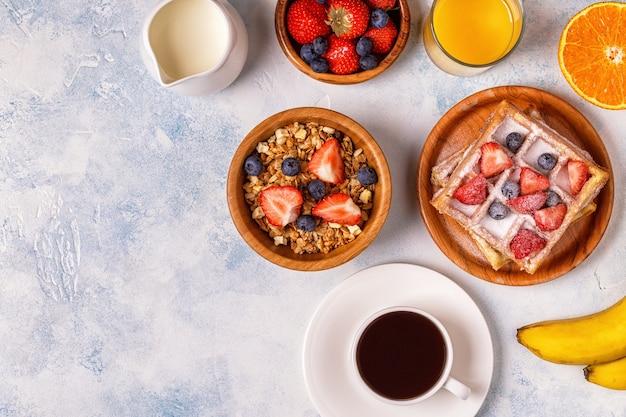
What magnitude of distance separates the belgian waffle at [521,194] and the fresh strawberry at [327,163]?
0.82 ft

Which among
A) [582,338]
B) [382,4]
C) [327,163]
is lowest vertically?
[582,338]

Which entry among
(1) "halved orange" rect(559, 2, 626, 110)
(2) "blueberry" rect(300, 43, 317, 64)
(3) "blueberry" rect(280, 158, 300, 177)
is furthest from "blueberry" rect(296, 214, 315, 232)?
(1) "halved orange" rect(559, 2, 626, 110)

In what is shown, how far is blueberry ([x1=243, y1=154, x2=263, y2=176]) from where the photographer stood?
60.5 inches

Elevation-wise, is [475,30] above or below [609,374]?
above

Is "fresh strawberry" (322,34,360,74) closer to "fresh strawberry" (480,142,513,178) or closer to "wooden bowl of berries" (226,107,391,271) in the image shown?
"wooden bowl of berries" (226,107,391,271)

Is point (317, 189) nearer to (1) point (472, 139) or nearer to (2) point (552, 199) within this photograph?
(1) point (472, 139)

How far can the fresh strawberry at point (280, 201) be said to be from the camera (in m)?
1.52

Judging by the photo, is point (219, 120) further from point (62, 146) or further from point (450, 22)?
point (450, 22)

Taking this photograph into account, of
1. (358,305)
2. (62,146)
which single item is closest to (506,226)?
(358,305)

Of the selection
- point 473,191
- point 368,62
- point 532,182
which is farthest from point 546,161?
point 368,62

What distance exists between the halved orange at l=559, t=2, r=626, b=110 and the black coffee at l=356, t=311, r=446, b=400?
2.33 ft

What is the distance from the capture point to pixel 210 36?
1.55 meters

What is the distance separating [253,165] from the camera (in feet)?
5.04

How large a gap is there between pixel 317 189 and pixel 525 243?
51cm
